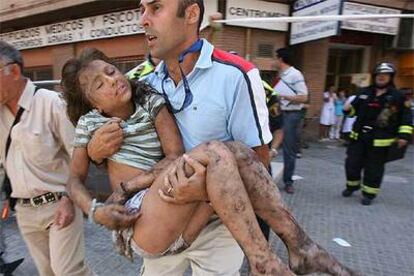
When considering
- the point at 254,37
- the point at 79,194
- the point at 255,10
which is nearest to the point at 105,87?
the point at 79,194

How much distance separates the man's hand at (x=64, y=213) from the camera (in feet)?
7.84

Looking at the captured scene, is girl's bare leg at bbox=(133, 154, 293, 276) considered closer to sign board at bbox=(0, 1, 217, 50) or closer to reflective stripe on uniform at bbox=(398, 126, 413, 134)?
reflective stripe on uniform at bbox=(398, 126, 413, 134)

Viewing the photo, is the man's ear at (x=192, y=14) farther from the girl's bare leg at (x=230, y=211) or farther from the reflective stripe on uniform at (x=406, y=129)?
the reflective stripe on uniform at (x=406, y=129)

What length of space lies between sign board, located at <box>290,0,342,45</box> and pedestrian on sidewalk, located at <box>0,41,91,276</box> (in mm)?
7464

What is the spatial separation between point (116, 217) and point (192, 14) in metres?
0.86

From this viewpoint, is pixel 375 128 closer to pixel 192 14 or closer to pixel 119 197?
pixel 192 14

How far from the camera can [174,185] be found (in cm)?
149

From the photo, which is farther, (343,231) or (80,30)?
(80,30)

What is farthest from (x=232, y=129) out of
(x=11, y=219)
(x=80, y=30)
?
(x=80, y=30)

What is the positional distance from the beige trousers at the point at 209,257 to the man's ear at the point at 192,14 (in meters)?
0.87

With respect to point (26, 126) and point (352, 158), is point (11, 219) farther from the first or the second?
point (352, 158)

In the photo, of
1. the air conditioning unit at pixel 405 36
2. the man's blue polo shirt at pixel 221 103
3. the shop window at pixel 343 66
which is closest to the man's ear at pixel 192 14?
the man's blue polo shirt at pixel 221 103

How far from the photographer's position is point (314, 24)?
9.56 metres

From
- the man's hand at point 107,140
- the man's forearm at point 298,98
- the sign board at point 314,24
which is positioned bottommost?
the man's forearm at point 298,98
